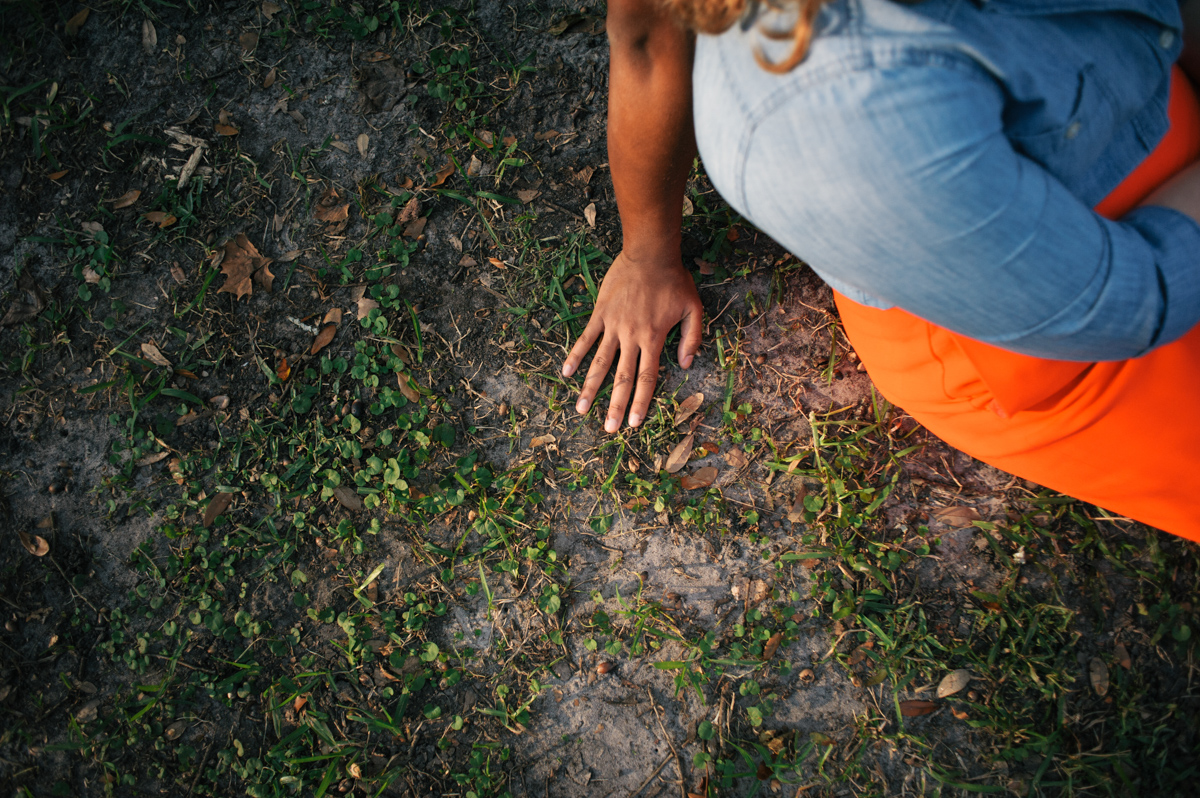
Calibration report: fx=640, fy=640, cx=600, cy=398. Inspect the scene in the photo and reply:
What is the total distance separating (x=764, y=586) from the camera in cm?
228

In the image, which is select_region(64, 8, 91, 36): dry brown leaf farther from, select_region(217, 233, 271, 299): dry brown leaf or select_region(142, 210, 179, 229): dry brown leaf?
select_region(217, 233, 271, 299): dry brown leaf

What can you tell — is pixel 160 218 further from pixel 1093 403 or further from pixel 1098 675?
pixel 1098 675

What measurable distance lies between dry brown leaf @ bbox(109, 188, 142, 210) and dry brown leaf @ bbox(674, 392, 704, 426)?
8.15 feet

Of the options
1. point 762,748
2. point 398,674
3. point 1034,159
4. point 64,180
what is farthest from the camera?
point 64,180

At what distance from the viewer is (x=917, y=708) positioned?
2.16m

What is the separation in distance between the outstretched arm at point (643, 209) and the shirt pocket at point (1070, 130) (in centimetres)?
65

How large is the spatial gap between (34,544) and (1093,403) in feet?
11.9

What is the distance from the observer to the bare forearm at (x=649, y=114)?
1.40 metres

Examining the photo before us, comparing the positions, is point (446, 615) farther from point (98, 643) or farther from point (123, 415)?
point (123, 415)

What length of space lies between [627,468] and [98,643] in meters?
2.12

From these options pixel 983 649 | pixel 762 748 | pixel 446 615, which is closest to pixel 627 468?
pixel 446 615

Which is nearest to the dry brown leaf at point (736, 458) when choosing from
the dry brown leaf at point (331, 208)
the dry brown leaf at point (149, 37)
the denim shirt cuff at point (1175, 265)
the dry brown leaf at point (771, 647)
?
the dry brown leaf at point (771, 647)

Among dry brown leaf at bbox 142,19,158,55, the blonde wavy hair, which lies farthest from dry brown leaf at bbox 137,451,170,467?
the blonde wavy hair

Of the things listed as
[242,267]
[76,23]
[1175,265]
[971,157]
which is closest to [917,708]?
[1175,265]
